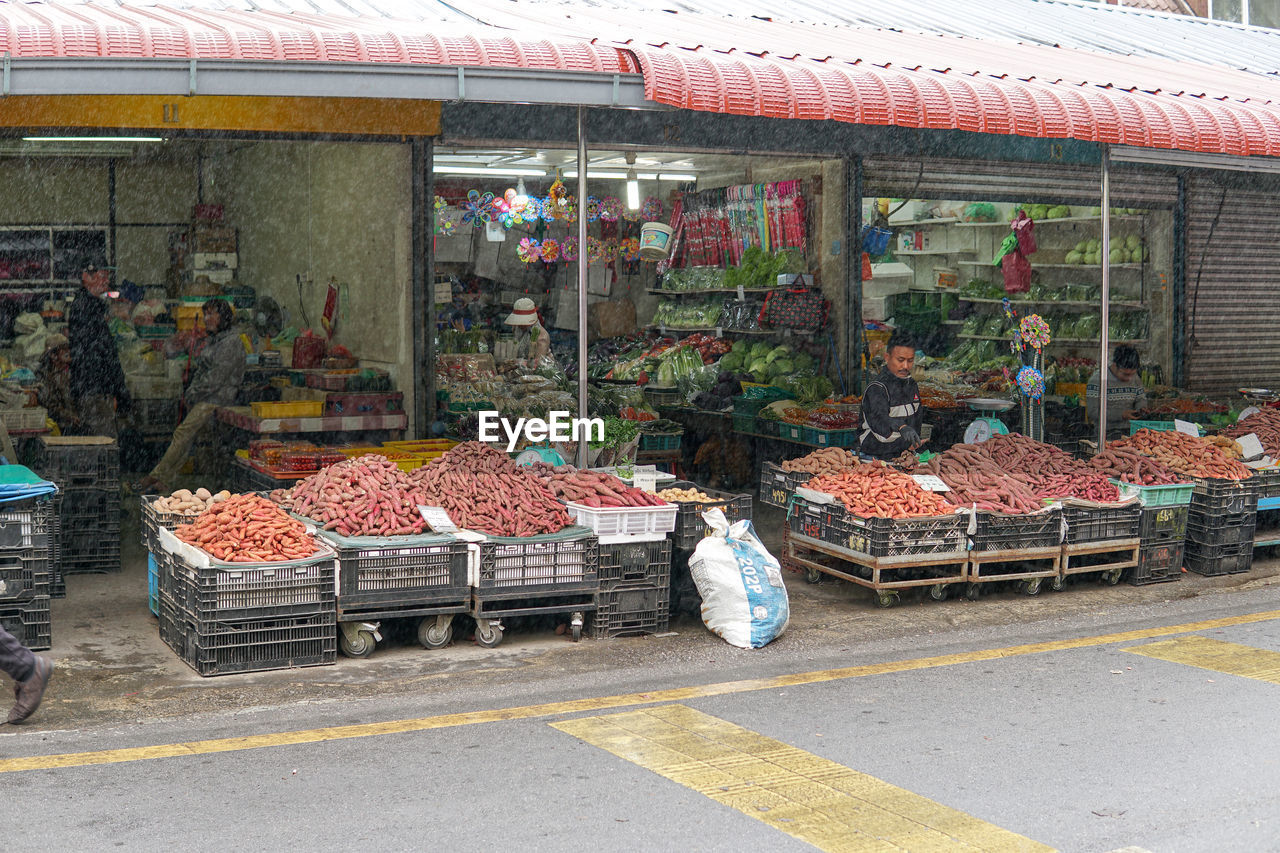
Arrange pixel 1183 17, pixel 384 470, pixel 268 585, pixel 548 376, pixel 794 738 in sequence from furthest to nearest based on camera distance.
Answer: pixel 1183 17, pixel 548 376, pixel 384 470, pixel 268 585, pixel 794 738

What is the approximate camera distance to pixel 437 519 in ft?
25.8

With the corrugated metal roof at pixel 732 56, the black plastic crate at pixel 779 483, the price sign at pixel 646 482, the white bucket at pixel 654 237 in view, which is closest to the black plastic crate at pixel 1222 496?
the corrugated metal roof at pixel 732 56

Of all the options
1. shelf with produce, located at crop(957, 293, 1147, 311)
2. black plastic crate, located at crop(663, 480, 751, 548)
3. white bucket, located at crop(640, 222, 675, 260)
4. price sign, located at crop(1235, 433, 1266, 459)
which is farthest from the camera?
shelf with produce, located at crop(957, 293, 1147, 311)

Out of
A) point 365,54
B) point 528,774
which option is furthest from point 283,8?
point 528,774

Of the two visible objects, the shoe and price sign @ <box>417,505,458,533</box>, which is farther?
price sign @ <box>417,505,458,533</box>

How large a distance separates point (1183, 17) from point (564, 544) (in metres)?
15.2

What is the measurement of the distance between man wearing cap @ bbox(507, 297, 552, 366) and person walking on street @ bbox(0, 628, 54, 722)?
7313 millimetres

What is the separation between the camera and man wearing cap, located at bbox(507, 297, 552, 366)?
13523mm

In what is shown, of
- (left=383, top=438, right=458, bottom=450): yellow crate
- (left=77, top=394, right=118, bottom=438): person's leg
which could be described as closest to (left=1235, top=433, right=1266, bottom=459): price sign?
(left=383, top=438, right=458, bottom=450): yellow crate

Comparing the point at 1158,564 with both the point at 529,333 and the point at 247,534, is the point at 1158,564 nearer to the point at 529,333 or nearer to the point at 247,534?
the point at 247,534

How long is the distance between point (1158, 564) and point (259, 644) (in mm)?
6358

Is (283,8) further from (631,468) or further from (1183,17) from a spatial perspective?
(1183,17)

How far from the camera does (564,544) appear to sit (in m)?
7.90

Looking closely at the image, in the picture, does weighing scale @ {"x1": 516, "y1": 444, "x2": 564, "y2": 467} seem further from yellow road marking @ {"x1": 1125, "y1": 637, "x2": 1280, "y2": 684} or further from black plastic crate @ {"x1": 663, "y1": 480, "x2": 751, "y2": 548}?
yellow road marking @ {"x1": 1125, "y1": 637, "x2": 1280, "y2": 684}
